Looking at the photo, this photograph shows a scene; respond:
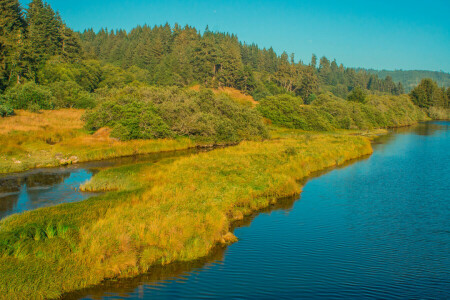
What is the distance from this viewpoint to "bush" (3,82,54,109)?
214 ft

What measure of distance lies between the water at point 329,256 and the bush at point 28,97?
55283 millimetres

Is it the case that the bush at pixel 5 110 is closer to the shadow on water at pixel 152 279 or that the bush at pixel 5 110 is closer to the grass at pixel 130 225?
the grass at pixel 130 225

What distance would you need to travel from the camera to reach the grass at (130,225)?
1534 cm

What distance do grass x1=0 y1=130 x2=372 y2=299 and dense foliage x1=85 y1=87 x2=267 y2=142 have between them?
61.3ft

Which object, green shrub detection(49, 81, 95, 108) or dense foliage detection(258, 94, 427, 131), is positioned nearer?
green shrub detection(49, 81, 95, 108)

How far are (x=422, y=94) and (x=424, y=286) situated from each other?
164 m

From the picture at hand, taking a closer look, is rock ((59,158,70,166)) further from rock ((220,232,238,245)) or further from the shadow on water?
the shadow on water

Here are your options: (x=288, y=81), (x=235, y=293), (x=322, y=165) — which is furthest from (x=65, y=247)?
(x=288, y=81)

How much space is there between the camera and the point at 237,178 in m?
31.1

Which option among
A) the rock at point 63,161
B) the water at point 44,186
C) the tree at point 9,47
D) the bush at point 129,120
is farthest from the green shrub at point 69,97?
the water at point 44,186

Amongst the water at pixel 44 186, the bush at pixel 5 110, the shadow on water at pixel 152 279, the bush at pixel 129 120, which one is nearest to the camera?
the shadow on water at pixel 152 279

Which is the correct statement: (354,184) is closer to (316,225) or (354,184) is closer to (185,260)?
(316,225)

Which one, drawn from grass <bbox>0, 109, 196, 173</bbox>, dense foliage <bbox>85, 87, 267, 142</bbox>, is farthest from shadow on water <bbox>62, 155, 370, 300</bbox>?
dense foliage <bbox>85, 87, 267, 142</bbox>

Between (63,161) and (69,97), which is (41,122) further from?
(69,97)
